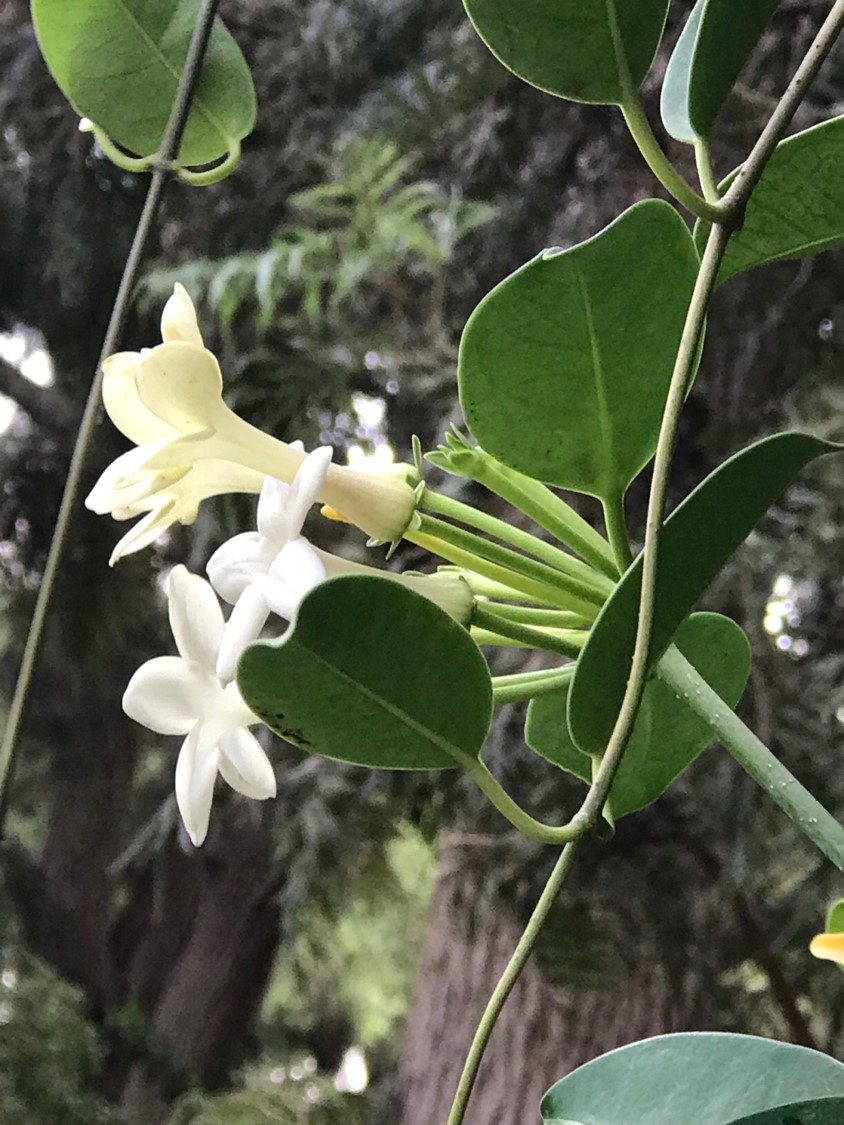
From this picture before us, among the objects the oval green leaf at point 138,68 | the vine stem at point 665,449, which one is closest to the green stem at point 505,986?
the vine stem at point 665,449

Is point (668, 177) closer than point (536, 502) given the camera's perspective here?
Yes

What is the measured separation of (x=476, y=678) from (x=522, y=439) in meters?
0.08

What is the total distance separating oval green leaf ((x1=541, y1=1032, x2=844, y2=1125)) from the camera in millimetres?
222

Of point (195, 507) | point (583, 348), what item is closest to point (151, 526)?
point (195, 507)

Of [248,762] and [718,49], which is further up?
[718,49]

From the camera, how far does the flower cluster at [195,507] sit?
0.74ft

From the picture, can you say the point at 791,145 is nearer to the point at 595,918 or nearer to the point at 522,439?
the point at 522,439

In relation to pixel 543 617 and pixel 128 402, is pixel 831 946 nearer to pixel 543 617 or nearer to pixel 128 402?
pixel 543 617

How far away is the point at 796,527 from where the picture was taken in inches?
32.2

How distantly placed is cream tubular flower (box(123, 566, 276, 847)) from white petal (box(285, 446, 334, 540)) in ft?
0.15

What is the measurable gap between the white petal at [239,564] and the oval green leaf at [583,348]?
0.19ft

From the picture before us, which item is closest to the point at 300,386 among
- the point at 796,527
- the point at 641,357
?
the point at 796,527

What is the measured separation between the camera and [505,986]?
0.19 meters

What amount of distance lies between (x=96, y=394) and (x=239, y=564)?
2.6 inches
